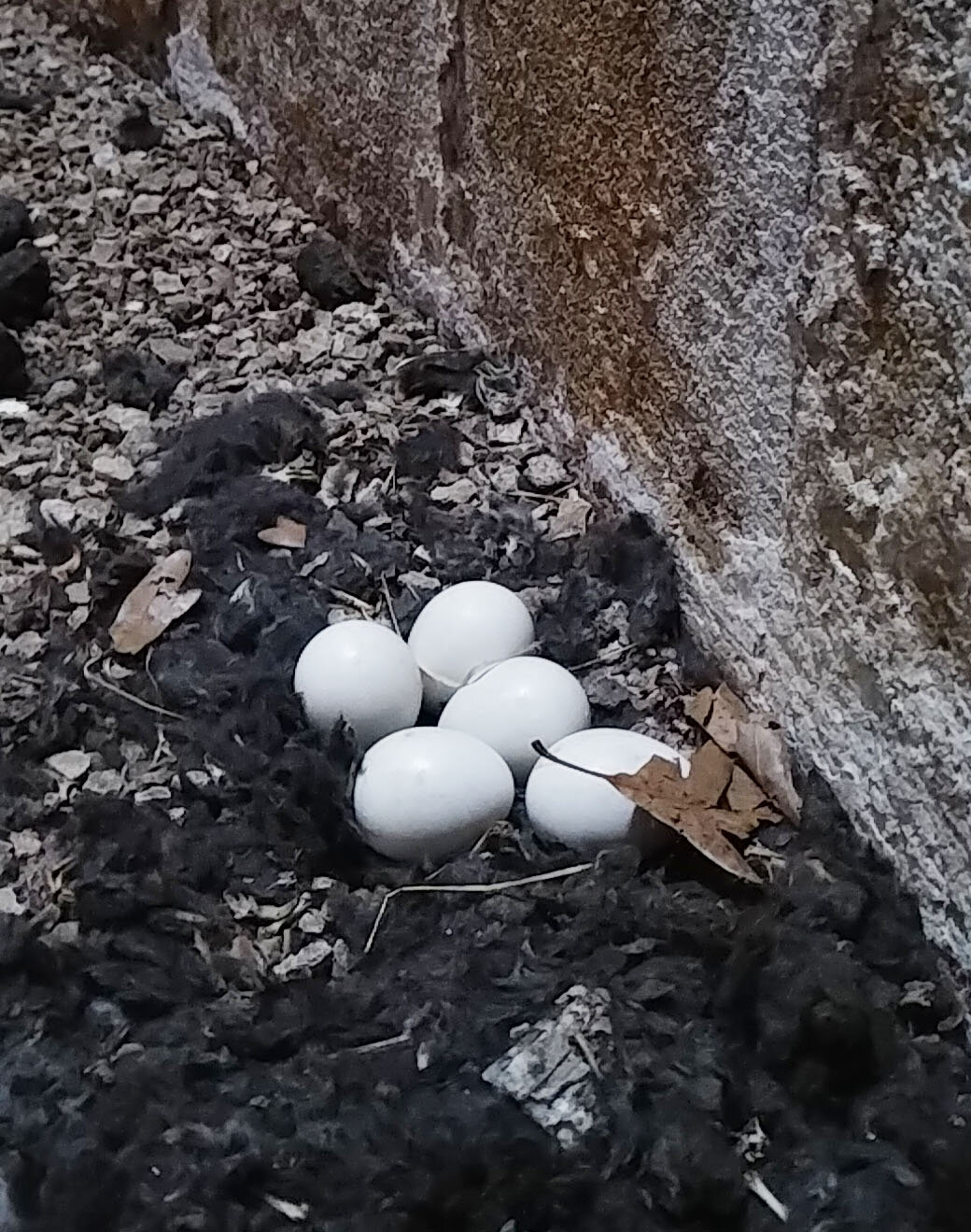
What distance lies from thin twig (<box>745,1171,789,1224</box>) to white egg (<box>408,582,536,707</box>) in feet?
1.60

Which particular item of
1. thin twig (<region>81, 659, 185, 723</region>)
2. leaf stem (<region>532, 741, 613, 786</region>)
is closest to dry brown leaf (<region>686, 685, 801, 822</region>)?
leaf stem (<region>532, 741, 613, 786</region>)

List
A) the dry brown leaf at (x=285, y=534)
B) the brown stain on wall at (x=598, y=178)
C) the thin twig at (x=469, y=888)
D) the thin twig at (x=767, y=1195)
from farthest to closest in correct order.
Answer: the dry brown leaf at (x=285, y=534)
the brown stain on wall at (x=598, y=178)
the thin twig at (x=469, y=888)
the thin twig at (x=767, y=1195)

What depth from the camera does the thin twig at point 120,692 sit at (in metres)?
1.30

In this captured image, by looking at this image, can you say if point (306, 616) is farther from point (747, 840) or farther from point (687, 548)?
point (747, 840)

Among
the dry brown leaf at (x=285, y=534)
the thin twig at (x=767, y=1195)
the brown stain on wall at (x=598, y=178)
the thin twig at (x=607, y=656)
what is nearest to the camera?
the thin twig at (x=767, y=1195)

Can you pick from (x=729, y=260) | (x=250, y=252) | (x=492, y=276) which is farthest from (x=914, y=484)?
(x=250, y=252)

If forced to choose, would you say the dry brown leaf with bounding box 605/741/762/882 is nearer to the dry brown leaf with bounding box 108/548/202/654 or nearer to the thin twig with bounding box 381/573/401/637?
the thin twig with bounding box 381/573/401/637

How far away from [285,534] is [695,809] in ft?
1.81

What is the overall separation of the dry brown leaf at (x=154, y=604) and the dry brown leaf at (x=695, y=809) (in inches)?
19.2

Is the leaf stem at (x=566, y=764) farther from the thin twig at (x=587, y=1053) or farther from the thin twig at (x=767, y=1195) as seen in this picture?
the thin twig at (x=767, y=1195)

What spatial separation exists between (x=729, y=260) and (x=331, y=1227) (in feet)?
2.51

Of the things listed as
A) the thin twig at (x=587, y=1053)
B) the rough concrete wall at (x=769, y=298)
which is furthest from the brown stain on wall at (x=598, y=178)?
the thin twig at (x=587, y=1053)

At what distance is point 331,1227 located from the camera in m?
0.89

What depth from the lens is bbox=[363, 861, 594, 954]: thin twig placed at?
110cm
